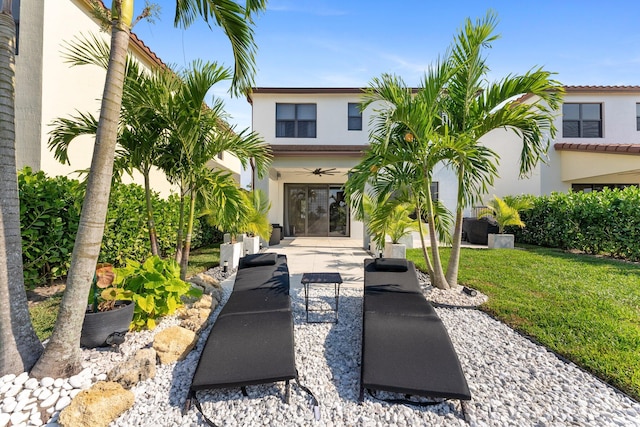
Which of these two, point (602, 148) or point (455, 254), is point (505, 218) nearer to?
point (455, 254)

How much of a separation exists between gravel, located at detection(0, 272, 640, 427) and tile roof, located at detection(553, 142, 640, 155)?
13679 millimetres

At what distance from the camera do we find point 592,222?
9.34 m

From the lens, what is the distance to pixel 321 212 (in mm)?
15961

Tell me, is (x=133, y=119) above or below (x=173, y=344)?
above

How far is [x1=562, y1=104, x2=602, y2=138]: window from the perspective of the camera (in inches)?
639

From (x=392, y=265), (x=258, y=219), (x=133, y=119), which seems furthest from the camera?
(x=258, y=219)

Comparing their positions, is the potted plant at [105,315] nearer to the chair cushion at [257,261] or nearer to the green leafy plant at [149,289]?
the green leafy plant at [149,289]

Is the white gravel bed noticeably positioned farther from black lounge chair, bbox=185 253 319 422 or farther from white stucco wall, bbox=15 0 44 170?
white stucco wall, bbox=15 0 44 170

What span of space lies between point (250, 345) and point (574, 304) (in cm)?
533

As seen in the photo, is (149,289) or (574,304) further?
(574,304)

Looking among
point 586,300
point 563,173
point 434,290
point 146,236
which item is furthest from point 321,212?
point 563,173

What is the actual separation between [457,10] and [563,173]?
1363 centimetres

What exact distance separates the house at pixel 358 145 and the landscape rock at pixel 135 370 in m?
10.2

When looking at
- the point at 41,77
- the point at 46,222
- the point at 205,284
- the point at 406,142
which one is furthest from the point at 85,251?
the point at 41,77
